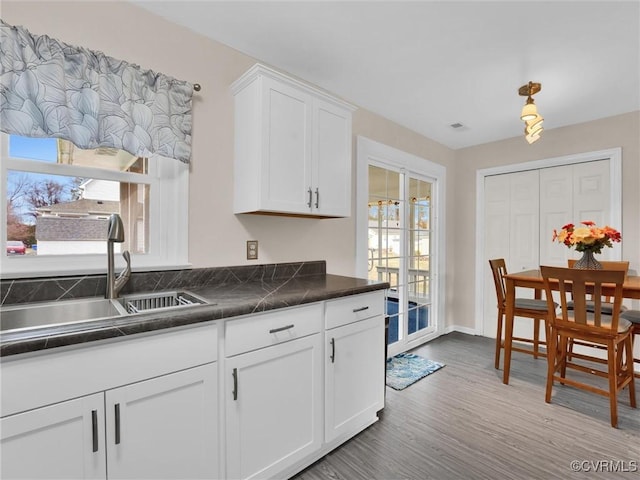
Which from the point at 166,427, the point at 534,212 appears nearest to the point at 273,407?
the point at 166,427

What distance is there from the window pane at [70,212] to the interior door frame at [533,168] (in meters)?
3.72

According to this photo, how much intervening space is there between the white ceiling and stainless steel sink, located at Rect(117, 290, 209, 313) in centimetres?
154

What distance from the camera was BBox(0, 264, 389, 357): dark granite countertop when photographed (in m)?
0.93

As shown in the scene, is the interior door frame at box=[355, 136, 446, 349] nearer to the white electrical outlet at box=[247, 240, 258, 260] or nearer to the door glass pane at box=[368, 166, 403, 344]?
the door glass pane at box=[368, 166, 403, 344]

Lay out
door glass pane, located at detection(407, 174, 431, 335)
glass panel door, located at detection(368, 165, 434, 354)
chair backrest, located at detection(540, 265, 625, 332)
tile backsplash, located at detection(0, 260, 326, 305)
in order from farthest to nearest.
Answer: door glass pane, located at detection(407, 174, 431, 335)
glass panel door, located at detection(368, 165, 434, 354)
chair backrest, located at detection(540, 265, 625, 332)
tile backsplash, located at detection(0, 260, 326, 305)

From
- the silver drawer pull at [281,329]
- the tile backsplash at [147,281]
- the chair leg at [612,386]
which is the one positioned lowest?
the chair leg at [612,386]

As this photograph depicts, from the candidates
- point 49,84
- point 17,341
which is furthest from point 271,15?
point 17,341

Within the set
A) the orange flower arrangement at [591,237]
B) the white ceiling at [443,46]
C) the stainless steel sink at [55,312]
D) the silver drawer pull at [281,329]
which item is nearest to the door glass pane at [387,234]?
the white ceiling at [443,46]

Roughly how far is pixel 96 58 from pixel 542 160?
4081mm

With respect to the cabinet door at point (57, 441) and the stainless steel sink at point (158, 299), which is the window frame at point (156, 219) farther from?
the cabinet door at point (57, 441)

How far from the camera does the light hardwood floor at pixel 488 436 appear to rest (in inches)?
66.4

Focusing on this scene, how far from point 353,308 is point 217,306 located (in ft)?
2.74

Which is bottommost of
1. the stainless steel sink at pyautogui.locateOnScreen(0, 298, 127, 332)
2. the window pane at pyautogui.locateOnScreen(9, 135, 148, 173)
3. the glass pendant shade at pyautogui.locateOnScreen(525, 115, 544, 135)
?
the stainless steel sink at pyautogui.locateOnScreen(0, 298, 127, 332)

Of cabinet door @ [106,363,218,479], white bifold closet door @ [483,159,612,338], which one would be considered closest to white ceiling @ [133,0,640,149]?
white bifold closet door @ [483,159,612,338]
